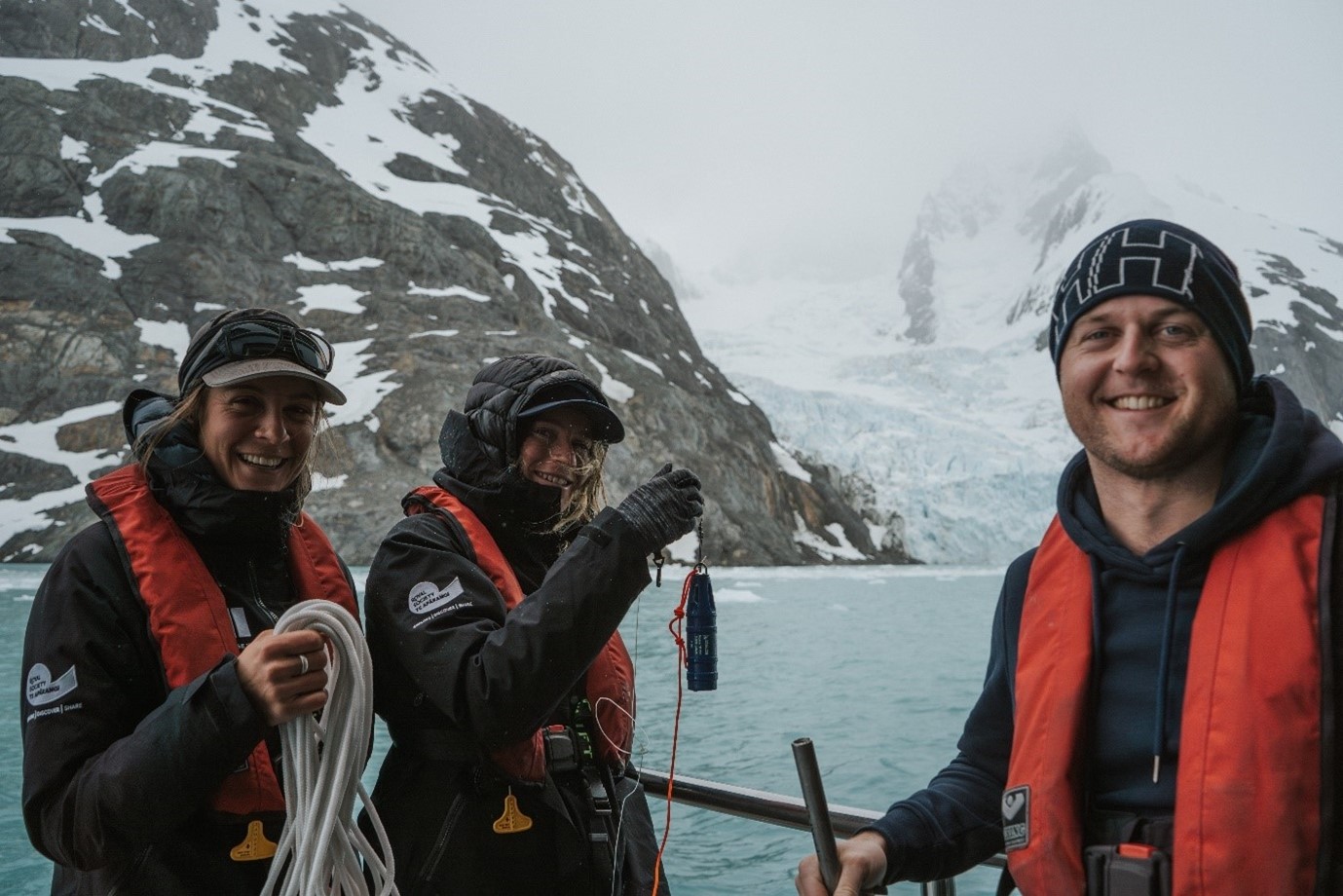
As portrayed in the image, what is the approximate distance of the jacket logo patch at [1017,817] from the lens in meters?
1.47

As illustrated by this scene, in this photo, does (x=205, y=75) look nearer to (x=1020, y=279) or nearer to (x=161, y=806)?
(x=161, y=806)

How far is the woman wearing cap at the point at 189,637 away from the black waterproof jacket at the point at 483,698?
26 centimetres

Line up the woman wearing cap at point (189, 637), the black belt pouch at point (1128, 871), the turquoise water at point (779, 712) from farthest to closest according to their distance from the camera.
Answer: the turquoise water at point (779, 712), the woman wearing cap at point (189, 637), the black belt pouch at point (1128, 871)

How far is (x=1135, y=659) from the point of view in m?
1.48

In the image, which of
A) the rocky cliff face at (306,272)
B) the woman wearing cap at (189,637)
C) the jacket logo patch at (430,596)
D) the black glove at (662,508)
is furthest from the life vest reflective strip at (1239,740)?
the rocky cliff face at (306,272)

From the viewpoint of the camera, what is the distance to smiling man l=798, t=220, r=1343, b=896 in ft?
4.00

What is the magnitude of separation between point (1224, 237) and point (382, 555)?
427 ft

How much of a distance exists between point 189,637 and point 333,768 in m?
0.41

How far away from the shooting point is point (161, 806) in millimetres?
1561

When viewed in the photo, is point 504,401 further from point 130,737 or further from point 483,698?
point 130,737

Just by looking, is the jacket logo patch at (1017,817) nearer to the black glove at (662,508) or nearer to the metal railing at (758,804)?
the metal railing at (758,804)

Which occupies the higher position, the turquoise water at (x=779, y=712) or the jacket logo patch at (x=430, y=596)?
the jacket logo patch at (x=430, y=596)

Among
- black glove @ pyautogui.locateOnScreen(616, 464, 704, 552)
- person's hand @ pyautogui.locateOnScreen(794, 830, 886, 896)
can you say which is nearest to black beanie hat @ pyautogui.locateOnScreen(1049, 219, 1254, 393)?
black glove @ pyautogui.locateOnScreen(616, 464, 704, 552)

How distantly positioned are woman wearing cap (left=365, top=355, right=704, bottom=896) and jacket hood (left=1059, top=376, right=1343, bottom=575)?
980mm
